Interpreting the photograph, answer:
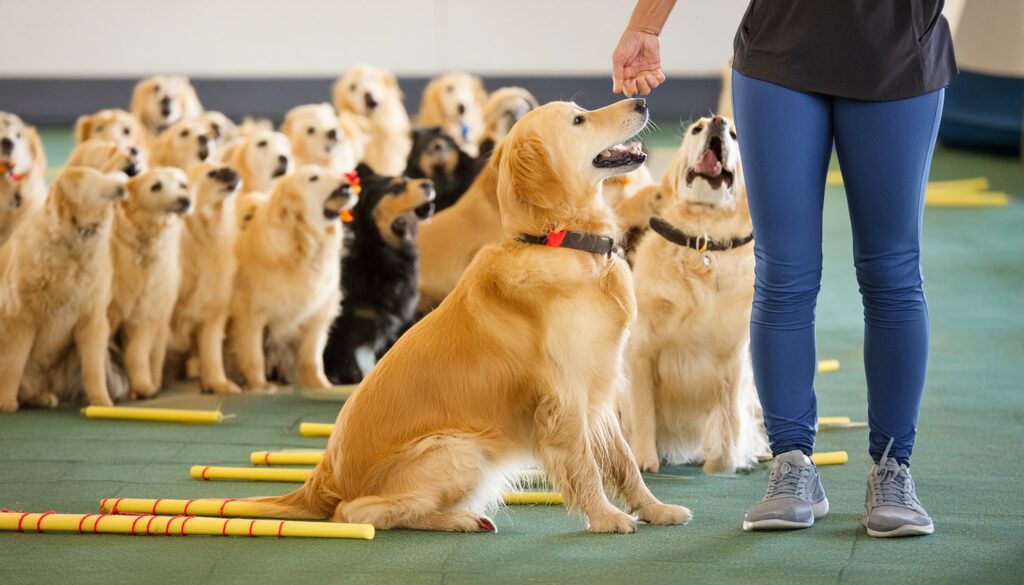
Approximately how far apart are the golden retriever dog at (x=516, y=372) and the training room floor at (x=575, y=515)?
0.37 ft

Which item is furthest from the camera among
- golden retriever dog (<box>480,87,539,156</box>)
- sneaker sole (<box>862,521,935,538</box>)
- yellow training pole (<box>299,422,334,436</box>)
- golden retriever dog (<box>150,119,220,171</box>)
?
golden retriever dog (<box>480,87,539,156</box>)

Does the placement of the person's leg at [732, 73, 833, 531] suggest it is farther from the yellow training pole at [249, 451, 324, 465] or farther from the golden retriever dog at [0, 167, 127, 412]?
the golden retriever dog at [0, 167, 127, 412]

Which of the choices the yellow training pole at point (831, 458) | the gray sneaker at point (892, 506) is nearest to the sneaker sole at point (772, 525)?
the gray sneaker at point (892, 506)

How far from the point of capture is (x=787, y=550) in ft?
8.79

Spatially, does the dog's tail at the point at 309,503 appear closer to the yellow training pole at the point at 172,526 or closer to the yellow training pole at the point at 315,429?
the yellow training pole at the point at 172,526

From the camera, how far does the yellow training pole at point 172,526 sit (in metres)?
2.79

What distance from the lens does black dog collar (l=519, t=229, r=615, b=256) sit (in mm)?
2859

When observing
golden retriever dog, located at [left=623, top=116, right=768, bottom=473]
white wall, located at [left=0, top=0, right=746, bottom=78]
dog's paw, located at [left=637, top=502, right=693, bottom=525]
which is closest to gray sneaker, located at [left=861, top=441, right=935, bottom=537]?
dog's paw, located at [left=637, top=502, right=693, bottom=525]

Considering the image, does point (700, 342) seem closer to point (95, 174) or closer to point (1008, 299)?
point (95, 174)

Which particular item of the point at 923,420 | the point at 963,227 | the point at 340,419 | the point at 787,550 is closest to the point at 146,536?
the point at 340,419

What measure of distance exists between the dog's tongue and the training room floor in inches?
33.3

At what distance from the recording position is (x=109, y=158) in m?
5.10

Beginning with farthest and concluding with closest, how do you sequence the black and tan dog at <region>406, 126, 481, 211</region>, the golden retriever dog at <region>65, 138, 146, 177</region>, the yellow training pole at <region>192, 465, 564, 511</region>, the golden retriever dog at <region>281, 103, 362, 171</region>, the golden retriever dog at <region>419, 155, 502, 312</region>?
1. the golden retriever dog at <region>281, 103, 362, 171</region>
2. the black and tan dog at <region>406, 126, 481, 211</region>
3. the golden retriever dog at <region>419, 155, 502, 312</region>
4. the golden retriever dog at <region>65, 138, 146, 177</region>
5. the yellow training pole at <region>192, 465, 564, 511</region>

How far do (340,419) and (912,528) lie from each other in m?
1.30
